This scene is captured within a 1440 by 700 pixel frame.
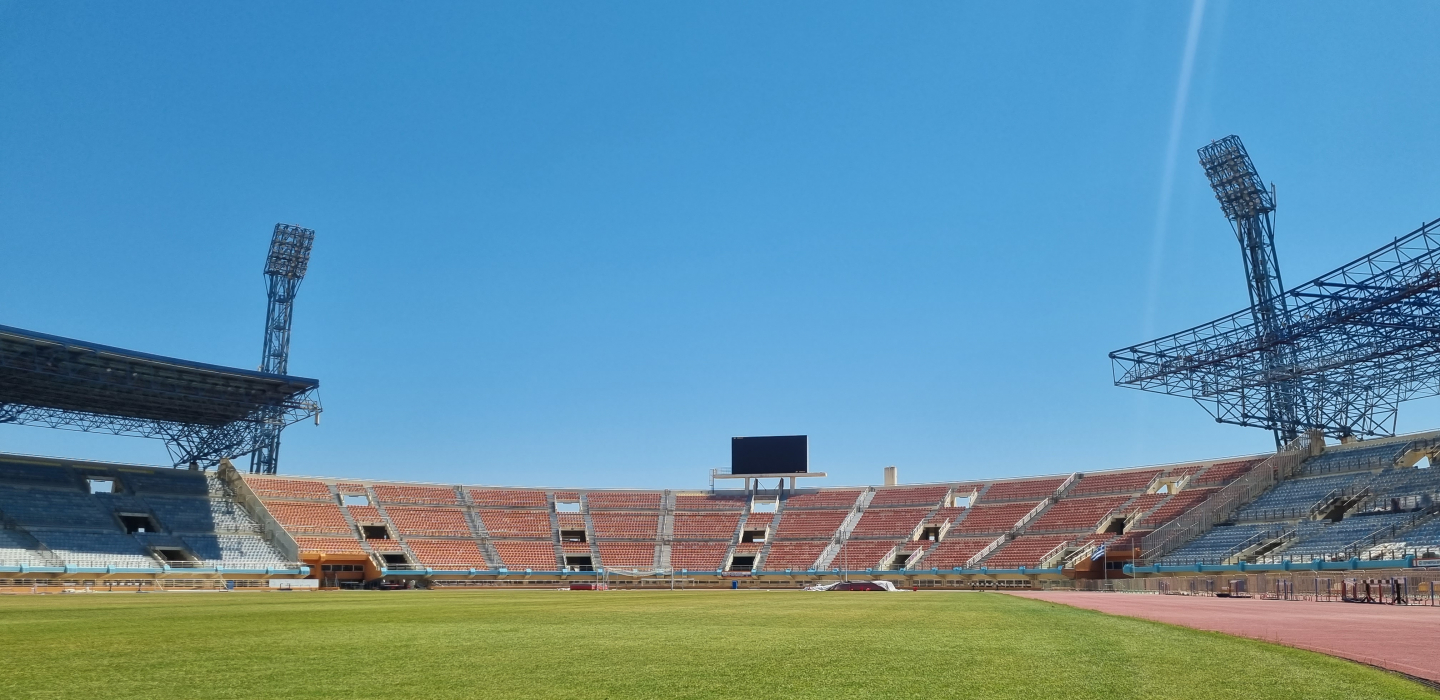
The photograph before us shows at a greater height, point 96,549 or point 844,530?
point 844,530

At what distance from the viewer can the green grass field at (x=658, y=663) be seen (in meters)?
7.25

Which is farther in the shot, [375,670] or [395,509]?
[395,509]

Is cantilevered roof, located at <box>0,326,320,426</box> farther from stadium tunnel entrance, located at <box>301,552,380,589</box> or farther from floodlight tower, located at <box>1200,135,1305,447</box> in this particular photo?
floodlight tower, located at <box>1200,135,1305,447</box>

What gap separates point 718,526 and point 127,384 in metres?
42.5

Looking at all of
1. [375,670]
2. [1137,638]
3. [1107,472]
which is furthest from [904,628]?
[1107,472]

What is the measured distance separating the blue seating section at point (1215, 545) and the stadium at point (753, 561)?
295 millimetres

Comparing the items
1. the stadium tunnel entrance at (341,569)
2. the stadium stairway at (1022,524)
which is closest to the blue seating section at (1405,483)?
the stadium stairway at (1022,524)

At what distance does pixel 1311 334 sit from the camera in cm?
4166

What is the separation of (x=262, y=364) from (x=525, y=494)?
22879 mm

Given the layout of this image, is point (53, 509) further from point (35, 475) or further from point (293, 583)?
point (293, 583)

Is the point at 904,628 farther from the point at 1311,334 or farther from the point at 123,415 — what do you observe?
the point at 123,415

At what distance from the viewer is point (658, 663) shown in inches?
362

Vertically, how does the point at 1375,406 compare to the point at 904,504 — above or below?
above

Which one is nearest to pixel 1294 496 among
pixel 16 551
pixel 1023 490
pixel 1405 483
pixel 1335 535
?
pixel 1405 483
